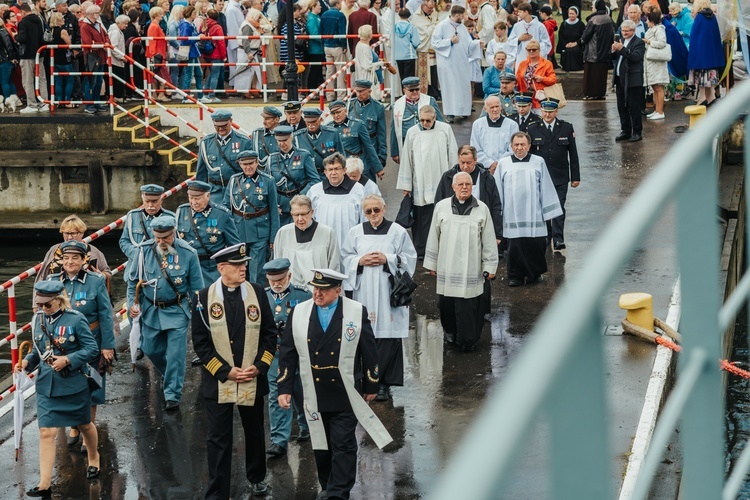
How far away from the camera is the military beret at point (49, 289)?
28.7 ft

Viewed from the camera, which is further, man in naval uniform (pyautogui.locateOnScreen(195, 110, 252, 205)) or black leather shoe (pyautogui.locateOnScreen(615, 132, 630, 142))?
black leather shoe (pyautogui.locateOnScreen(615, 132, 630, 142))

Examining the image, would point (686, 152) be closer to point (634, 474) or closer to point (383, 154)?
point (634, 474)

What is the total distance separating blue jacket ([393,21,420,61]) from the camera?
21.5 metres

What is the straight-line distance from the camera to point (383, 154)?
15852 mm

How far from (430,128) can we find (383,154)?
2359mm

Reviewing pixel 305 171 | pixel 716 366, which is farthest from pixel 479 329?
pixel 716 366

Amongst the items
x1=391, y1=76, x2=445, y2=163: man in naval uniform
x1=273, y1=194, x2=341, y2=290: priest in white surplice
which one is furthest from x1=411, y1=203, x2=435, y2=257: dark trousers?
x1=273, y1=194, x2=341, y2=290: priest in white surplice

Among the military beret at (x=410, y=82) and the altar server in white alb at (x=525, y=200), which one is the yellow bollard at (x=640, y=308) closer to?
the altar server in white alb at (x=525, y=200)

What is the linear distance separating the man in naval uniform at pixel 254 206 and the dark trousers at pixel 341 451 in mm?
4367

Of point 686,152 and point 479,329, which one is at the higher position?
point 686,152

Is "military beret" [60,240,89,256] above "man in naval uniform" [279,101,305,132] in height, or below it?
below

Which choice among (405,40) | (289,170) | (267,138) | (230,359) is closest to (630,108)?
(405,40)

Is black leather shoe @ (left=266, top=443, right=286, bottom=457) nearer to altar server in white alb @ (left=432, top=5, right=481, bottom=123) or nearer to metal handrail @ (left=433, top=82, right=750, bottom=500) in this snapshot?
metal handrail @ (left=433, top=82, right=750, bottom=500)

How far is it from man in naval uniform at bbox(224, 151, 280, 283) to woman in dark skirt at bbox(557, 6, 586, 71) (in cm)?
1433
